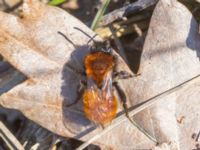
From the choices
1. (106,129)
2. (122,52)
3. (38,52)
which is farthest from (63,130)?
(122,52)

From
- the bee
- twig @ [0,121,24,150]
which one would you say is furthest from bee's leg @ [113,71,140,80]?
twig @ [0,121,24,150]

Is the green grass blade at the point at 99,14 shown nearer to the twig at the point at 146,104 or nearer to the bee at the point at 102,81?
the bee at the point at 102,81

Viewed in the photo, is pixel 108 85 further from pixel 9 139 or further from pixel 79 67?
pixel 9 139

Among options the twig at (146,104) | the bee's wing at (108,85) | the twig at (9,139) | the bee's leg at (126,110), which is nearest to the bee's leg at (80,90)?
the bee's wing at (108,85)

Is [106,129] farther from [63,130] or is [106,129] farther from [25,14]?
[25,14]

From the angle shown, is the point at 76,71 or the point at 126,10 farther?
the point at 126,10

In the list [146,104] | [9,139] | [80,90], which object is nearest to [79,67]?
[80,90]
